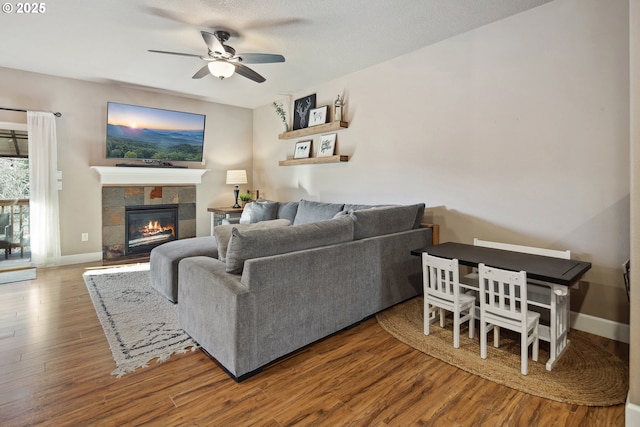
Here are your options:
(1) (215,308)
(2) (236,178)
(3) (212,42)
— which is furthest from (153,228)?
(1) (215,308)

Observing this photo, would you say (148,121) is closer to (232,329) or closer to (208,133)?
(208,133)

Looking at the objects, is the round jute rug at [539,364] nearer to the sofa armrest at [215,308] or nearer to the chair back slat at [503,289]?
the chair back slat at [503,289]

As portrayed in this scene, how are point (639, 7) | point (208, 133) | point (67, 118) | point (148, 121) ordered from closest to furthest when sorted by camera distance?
point (639, 7) → point (67, 118) → point (148, 121) → point (208, 133)

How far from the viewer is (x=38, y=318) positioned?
294 cm

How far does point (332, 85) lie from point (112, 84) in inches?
131

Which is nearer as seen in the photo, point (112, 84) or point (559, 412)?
point (559, 412)

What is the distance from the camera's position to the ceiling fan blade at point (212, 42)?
2939 mm

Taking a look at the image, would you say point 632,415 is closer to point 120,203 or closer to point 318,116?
point 318,116

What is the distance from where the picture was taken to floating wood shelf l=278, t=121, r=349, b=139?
4605mm

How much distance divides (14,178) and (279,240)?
15.5ft

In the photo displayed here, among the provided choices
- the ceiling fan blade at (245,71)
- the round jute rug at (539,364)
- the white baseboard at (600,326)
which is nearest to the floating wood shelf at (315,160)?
the ceiling fan blade at (245,71)

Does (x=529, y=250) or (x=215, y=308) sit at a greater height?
(x=529, y=250)

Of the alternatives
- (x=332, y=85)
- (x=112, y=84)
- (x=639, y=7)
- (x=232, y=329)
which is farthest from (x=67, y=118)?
(x=639, y=7)

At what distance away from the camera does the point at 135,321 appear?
2871 millimetres
